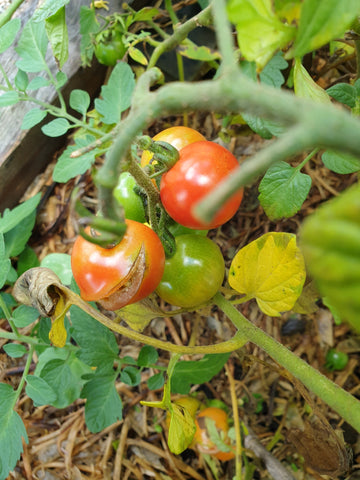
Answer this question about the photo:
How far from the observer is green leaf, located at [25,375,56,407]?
915 mm

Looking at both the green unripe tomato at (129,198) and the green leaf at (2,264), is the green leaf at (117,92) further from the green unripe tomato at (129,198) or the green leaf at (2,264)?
the green leaf at (2,264)

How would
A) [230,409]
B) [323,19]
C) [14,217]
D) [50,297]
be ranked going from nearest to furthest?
[323,19]
[50,297]
[14,217]
[230,409]

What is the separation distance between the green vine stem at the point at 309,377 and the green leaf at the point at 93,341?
0.29m

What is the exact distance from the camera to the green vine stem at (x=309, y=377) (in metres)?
0.67

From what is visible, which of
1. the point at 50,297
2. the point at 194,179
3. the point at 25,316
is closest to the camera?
the point at 194,179

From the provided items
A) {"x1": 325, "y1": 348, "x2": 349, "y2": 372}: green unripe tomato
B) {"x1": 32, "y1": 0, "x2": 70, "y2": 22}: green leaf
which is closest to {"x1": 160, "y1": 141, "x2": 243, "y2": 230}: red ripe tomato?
{"x1": 32, "y1": 0, "x2": 70, "y2": 22}: green leaf

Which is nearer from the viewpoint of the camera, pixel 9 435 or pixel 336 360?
pixel 9 435

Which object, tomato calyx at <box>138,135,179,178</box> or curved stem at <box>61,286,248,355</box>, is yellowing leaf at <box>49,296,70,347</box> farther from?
tomato calyx at <box>138,135,179,178</box>

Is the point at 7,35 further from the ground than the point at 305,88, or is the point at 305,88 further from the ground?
the point at 7,35

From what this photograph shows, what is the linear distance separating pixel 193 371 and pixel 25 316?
1.45ft

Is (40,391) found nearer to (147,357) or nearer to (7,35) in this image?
(147,357)

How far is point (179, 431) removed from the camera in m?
0.83

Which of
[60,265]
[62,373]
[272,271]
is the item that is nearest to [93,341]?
[62,373]

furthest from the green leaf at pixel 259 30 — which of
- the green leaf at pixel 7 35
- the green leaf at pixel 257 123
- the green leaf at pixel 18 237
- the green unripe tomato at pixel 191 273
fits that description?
the green leaf at pixel 18 237
